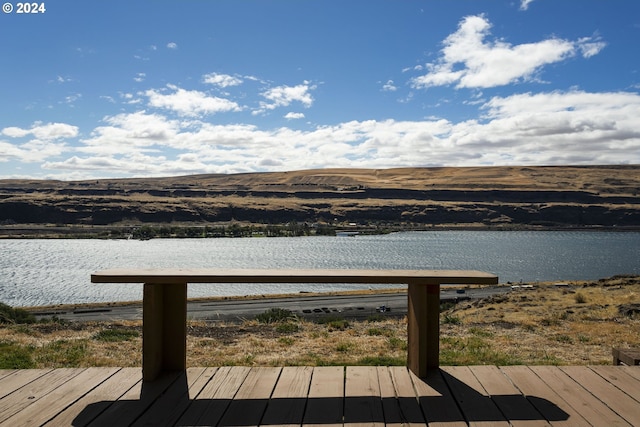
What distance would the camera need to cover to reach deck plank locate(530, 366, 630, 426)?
11.6 ft

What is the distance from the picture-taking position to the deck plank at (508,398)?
11.8 ft

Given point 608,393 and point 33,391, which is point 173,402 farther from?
point 608,393

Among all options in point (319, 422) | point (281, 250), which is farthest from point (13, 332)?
point (281, 250)

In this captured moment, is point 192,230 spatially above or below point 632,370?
below

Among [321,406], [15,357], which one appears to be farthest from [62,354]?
[321,406]

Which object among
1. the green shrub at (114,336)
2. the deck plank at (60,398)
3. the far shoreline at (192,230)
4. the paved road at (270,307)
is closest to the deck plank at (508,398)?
the deck plank at (60,398)

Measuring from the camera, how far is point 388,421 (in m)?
3.56

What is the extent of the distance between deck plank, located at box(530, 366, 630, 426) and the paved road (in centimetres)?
3301

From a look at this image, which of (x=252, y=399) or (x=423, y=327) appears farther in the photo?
(x=423, y=327)

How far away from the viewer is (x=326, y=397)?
13.2ft

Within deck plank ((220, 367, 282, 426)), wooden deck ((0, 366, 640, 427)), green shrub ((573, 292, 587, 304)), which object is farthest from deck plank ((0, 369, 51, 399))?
green shrub ((573, 292, 587, 304))

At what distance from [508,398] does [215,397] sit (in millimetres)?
2115

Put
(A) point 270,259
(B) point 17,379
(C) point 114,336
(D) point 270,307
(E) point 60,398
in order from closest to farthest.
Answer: (E) point 60,398, (B) point 17,379, (C) point 114,336, (D) point 270,307, (A) point 270,259

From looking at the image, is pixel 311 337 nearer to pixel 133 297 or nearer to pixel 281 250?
pixel 133 297
